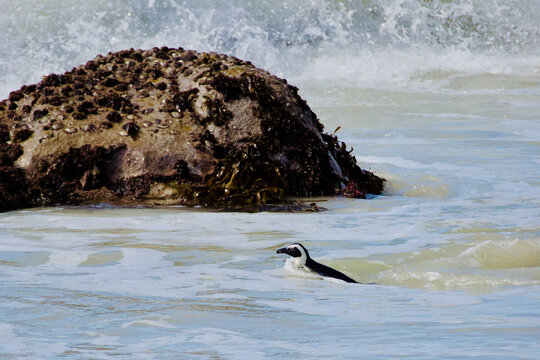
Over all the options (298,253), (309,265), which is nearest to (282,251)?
(298,253)

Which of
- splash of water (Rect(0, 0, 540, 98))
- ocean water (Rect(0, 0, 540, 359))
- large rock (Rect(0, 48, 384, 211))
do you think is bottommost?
ocean water (Rect(0, 0, 540, 359))

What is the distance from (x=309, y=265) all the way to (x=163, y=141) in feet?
9.79

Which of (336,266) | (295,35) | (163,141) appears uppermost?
(295,35)

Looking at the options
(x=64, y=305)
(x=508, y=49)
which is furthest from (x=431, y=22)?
(x=64, y=305)

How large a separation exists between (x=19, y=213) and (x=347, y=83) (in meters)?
14.0

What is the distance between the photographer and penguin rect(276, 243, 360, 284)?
5.58 meters

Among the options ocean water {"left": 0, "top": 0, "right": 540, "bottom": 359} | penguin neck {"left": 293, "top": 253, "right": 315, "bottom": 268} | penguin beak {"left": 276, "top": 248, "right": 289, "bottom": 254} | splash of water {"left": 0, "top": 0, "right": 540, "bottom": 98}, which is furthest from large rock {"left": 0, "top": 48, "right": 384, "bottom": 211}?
splash of water {"left": 0, "top": 0, "right": 540, "bottom": 98}

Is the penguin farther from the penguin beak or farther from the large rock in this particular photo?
the large rock

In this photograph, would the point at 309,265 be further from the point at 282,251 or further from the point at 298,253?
the point at 282,251

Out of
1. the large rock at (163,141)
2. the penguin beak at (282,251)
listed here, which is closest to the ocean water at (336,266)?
the penguin beak at (282,251)

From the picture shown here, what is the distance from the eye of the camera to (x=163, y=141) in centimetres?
815

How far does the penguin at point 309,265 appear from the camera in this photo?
558cm

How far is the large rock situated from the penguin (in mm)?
2448

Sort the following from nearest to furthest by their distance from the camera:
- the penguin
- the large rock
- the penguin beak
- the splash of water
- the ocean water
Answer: the ocean water, the penguin, the penguin beak, the large rock, the splash of water
